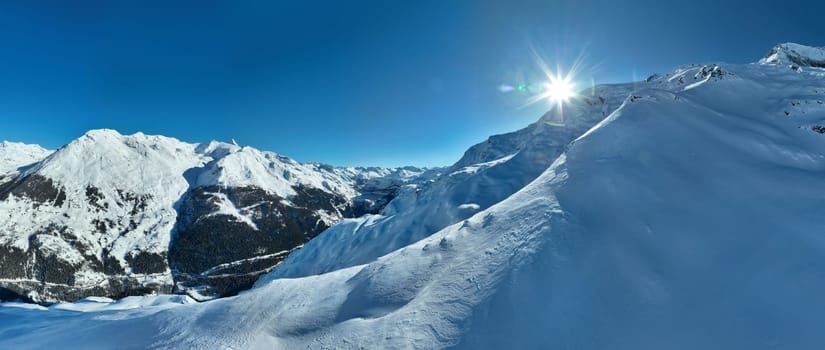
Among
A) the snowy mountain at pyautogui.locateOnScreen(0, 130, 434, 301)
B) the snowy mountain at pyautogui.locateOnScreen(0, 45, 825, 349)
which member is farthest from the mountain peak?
the snowy mountain at pyautogui.locateOnScreen(0, 130, 434, 301)

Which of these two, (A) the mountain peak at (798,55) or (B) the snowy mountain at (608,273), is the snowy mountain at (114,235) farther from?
(A) the mountain peak at (798,55)

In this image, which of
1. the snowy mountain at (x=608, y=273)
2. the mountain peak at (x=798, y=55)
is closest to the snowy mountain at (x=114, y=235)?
the snowy mountain at (x=608, y=273)

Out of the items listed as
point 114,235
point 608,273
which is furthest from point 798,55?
point 114,235

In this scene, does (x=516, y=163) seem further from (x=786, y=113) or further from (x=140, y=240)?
(x=140, y=240)

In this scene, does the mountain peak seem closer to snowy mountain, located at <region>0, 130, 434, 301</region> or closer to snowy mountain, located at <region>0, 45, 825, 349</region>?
snowy mountain, located at <region>0, 45, 825, 349</region>

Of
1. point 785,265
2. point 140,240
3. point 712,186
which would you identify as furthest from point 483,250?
point 140,240
